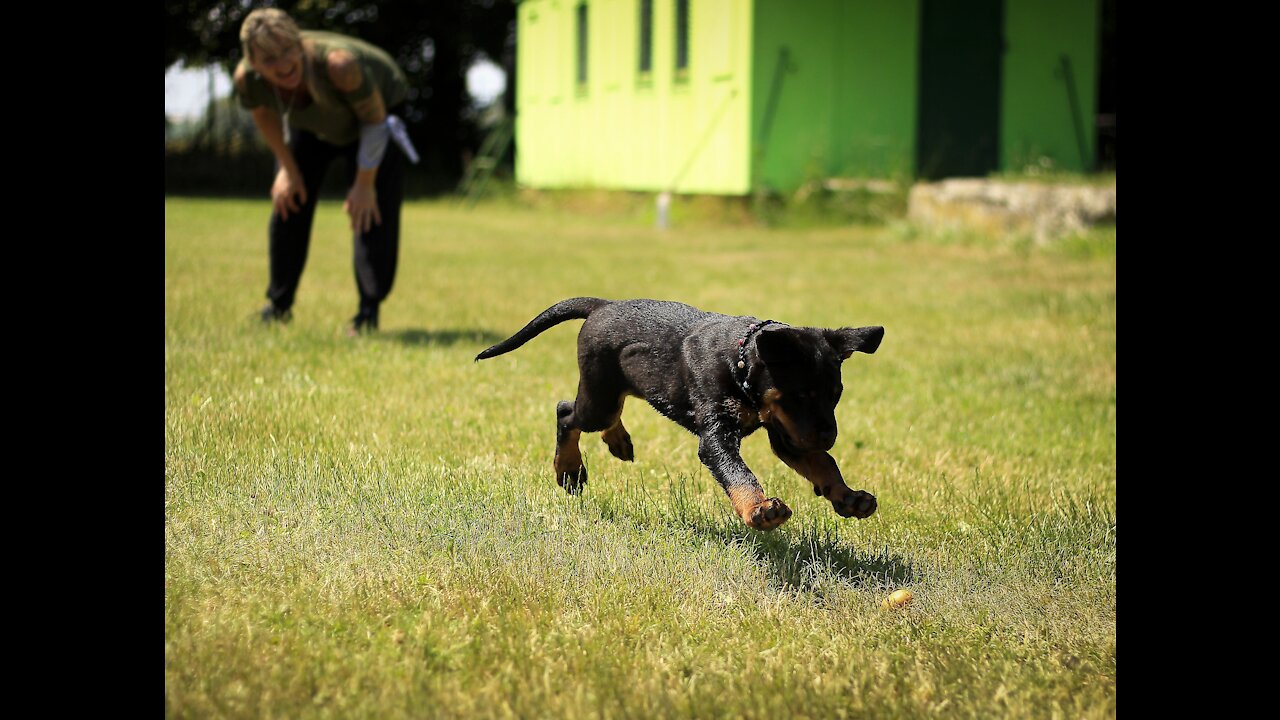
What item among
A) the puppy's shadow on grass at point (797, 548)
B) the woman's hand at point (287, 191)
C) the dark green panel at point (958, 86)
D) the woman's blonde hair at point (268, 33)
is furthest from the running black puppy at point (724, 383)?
the dark green panel at point (958, 86)

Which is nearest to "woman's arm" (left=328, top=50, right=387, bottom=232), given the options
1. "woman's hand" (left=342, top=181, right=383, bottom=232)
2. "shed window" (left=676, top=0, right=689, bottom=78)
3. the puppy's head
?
"woman's hand" (left=342, top=181, right=383, bottom=232)

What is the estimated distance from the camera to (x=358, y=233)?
772 cm

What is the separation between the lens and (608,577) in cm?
351

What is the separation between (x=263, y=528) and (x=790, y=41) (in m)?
16.8

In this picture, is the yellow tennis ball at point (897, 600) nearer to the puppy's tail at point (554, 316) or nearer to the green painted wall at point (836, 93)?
the puppy's tail at point (554, 316)

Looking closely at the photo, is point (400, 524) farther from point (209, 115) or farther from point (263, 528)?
point (209, 115)

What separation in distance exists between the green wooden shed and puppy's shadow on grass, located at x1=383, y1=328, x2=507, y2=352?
1175cm

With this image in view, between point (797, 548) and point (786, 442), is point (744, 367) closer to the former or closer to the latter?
point (786, 442)

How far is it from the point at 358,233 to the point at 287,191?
48 cm

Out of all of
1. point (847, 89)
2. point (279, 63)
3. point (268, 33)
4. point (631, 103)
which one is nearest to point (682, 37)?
point (631, 103)

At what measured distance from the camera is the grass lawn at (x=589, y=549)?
286 cm

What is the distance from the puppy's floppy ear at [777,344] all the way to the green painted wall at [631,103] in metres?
16.4

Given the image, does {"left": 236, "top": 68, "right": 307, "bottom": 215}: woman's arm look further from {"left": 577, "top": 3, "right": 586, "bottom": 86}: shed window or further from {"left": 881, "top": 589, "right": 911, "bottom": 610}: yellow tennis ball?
{"left": 577, "top": 3, "right": 586, "bottom": 86}: shed window
